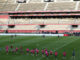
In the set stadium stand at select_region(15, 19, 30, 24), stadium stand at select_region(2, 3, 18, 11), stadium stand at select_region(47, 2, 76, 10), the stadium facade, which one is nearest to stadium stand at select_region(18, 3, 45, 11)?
the stadium facade

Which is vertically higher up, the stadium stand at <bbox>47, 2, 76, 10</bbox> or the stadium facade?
the stadium stand at <bbox>47, 2, 76, 10</bbox>

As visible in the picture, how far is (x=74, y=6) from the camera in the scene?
62688 mm

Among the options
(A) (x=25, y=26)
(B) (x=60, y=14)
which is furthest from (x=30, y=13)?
(B) (x=60, y=14)

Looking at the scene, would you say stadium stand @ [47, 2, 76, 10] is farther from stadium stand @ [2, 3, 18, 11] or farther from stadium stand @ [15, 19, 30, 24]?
stadium stand @ [2, 3, 18, 11]

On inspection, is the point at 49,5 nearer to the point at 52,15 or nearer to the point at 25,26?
the point at 52,15

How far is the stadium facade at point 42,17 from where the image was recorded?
59.7 m

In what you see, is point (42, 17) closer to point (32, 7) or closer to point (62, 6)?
point (32, 7)

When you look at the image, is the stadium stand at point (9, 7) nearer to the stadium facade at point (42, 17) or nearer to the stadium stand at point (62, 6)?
the stadium facade at point (42, 17)

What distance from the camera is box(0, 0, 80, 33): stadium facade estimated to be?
59719 millimetres

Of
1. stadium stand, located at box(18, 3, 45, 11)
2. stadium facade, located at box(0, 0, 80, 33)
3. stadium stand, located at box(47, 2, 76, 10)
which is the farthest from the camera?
stadium stand, located at box(18, 3, 45, 11)

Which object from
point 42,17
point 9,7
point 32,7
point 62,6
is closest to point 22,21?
point 32,7

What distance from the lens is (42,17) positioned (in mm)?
63125

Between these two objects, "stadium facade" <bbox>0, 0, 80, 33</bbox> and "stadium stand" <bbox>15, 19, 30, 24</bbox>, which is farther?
"stadium stand" <bbox>15, 19, 30, 24</bbox>

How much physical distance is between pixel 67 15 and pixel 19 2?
60.1ft
